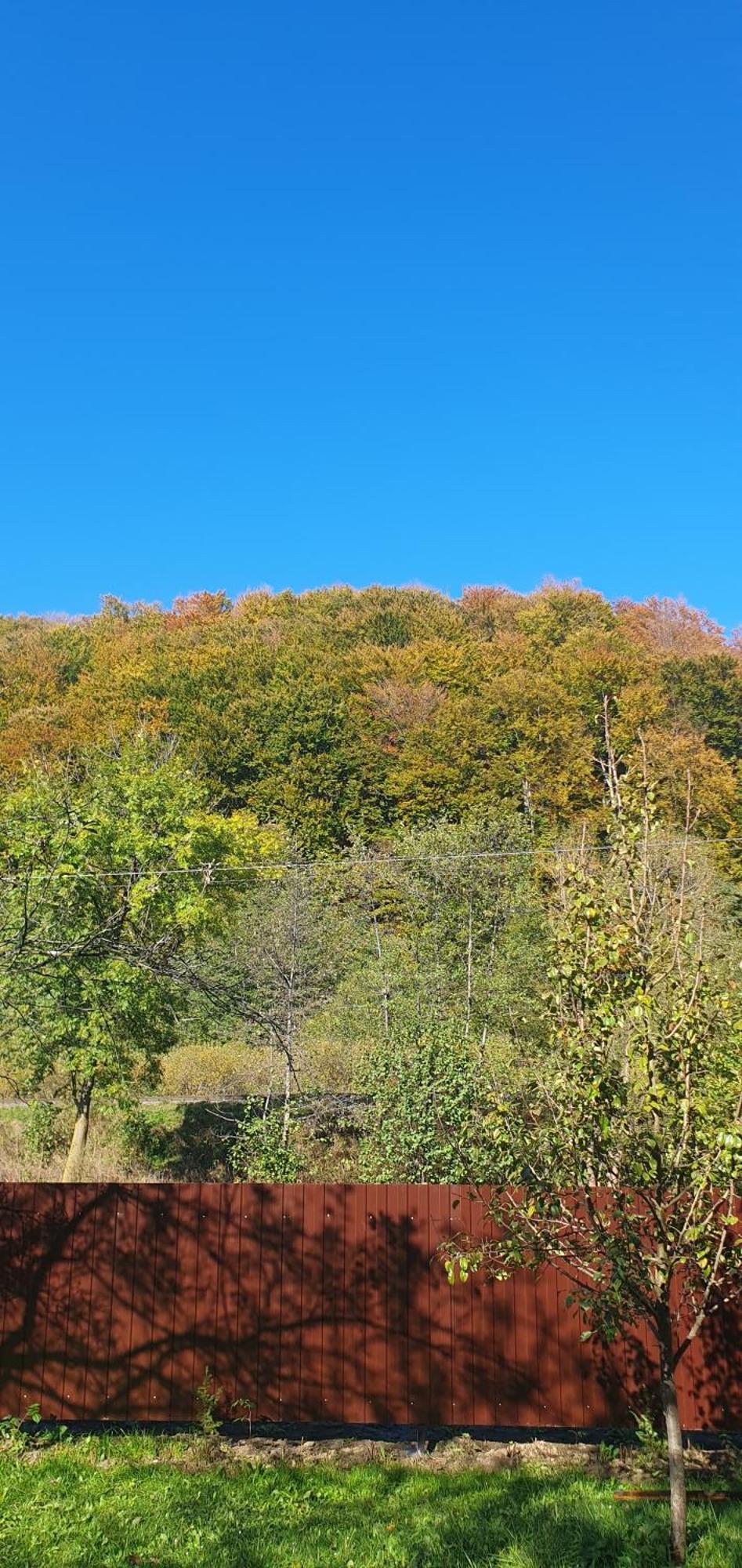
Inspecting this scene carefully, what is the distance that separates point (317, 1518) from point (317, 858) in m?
29.2

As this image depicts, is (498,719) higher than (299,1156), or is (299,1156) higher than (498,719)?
(498,719)

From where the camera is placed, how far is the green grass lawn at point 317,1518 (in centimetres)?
561

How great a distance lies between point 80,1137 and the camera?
17375 millimetres

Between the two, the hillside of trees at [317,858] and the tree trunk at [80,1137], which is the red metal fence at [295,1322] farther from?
the tree trunk at [80,1137]

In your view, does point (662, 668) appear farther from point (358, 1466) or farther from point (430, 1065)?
point (358, 1466)

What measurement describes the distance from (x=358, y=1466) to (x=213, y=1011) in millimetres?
15615

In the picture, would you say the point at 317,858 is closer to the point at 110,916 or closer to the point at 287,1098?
the point at 287,1098

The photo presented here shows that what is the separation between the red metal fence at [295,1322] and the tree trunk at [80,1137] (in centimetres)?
858

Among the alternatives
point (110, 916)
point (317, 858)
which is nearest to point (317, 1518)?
point (110, 916)

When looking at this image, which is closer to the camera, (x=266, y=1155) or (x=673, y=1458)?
(x=673, y=1458)

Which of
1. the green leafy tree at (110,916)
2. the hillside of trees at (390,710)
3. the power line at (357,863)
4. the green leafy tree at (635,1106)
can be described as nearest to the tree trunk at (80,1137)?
the green leafy tree at (110,916)

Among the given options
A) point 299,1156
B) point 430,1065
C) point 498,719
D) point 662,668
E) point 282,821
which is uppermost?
point 662,668

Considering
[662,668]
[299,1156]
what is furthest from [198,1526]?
[662,668]

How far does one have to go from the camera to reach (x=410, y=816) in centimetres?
4378
